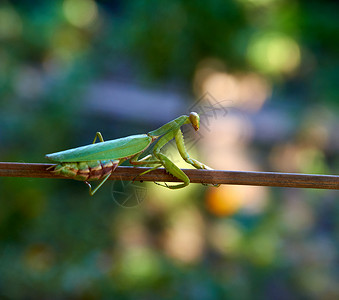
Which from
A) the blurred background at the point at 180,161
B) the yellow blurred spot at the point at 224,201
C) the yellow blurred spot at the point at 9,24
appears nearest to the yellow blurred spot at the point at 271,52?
the blurred background at the point at 180,161

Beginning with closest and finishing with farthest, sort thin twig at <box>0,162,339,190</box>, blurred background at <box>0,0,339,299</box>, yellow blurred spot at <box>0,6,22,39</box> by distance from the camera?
thin twig at <box>0,162,339,190</box>
blurred background at <box>0,0,339,299</box>
yellow blurred spot at <box>0,6,22,39</box>

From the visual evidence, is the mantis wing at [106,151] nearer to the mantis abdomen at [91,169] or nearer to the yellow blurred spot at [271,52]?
the mantis abdomen at [91,169]

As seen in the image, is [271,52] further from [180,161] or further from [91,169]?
[91,169]

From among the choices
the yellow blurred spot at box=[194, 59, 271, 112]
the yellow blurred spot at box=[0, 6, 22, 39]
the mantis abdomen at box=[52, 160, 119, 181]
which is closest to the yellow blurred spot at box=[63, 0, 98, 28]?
the yellow blurred spot at box=[0, 6, 22, 39]

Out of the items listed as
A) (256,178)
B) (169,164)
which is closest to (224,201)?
(169,164)

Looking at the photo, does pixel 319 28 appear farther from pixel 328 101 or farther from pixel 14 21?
pixel 14 21

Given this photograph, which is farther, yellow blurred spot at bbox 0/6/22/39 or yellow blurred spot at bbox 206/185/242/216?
yellow blurred spot at bbox 0/6/22/39

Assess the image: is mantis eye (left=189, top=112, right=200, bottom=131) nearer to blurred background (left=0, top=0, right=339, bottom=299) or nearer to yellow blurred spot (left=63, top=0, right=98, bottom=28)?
blurred background (left=0, top=0, right=339, bottom=299)

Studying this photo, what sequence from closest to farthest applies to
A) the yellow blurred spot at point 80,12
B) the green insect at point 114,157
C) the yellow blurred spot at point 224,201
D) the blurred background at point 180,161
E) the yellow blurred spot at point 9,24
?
the green insect at point 114,157 → the blurred background at point 180,161 → the yellow blurred spot at point 224,201 → the yellow blurred spot at point 9,24 → the yellow blurred spot at point 80,12
